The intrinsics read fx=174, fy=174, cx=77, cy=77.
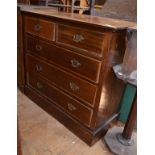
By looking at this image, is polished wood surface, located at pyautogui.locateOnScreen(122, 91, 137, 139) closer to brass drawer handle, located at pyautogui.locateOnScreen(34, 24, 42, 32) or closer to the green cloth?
the green cloth

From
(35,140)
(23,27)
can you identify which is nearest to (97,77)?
(35,140)

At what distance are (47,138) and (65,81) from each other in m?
0.50

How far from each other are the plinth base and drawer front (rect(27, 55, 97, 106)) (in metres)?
0.39

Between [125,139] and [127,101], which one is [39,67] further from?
[125,139]

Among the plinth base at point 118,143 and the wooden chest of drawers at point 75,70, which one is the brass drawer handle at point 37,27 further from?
the plinth base at point 118,143

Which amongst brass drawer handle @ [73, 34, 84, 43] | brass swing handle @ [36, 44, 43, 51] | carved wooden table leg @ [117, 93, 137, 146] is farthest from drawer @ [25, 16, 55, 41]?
carved wooden table leg @ [117, 93, 137, 146]

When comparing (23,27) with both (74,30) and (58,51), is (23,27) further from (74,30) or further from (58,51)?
(74,30)

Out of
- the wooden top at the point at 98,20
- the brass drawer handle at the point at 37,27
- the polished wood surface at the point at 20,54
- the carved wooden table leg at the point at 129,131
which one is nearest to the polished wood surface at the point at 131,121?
the carved wooden table leg at the point at 129,131

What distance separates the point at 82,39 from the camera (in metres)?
1.22

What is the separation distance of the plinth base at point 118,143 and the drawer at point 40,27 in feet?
3.14

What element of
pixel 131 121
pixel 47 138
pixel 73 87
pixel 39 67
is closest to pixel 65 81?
pixel 73 87

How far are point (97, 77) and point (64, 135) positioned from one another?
633 millimetres

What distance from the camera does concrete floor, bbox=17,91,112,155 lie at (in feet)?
4.41
